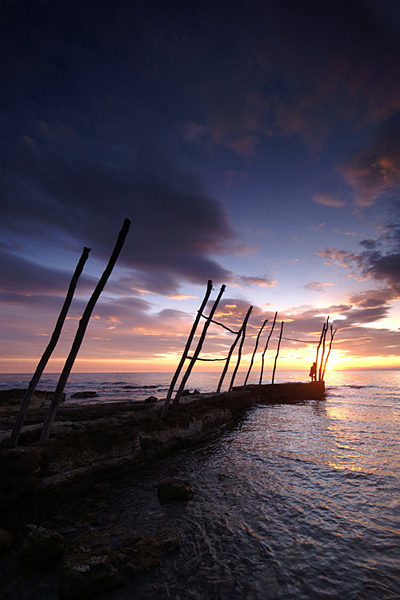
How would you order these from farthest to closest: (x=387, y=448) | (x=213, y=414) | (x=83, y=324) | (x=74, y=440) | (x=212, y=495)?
(x=213, y=414), (x=387, y=448), (x=83, y=324), (x=74, y=440), (x=212, y=495)

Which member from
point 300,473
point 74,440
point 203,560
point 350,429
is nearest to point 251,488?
point 300,473

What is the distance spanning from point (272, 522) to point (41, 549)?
3.79 m

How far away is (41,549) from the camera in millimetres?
3492

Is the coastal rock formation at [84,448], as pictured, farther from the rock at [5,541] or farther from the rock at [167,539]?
the rock at [167,539]

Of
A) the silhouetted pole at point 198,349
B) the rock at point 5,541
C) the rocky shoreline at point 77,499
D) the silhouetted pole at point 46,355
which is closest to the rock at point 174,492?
the rocky shoreline at point 77,499

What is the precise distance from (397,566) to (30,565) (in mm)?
5189

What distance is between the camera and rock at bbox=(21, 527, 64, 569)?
344 cm

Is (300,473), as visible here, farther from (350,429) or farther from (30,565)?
(350,429)

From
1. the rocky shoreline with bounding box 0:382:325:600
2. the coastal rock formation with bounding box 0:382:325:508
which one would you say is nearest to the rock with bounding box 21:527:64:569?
the rocky shoreline with bounding box 0:382:325:600

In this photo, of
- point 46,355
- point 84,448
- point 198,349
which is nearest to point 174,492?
point 84,448

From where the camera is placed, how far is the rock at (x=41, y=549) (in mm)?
3438

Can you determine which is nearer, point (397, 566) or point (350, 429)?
point (397, 566)

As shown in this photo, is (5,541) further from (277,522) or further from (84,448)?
(277,522)

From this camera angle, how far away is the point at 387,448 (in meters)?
9.16
